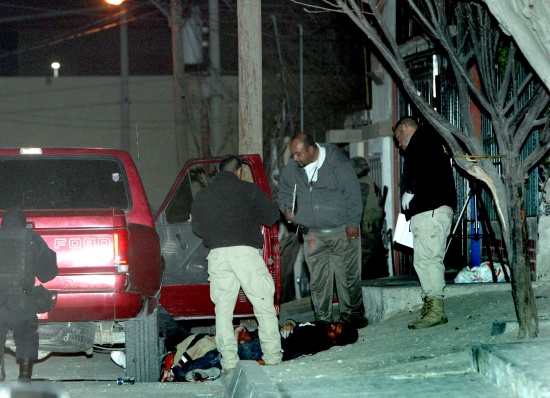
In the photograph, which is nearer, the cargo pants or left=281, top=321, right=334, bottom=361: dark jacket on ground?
the cargo pants

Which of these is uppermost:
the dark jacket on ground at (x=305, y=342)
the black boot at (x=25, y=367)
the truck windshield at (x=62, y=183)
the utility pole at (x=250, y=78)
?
the utility pole at (x=250, y=78)

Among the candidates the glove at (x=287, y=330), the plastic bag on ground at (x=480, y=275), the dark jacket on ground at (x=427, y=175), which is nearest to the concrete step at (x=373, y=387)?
the glove at (x=287, y=330)

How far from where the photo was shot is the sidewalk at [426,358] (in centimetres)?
543

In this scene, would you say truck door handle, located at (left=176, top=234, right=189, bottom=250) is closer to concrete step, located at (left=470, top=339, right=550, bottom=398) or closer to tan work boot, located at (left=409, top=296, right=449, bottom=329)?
tan work boot, located at (left=409, top=296, right=449, bottom=329)

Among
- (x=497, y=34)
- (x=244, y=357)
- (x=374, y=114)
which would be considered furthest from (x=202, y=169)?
(x=497, y=34)

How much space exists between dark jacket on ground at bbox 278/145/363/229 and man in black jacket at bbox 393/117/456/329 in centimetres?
88

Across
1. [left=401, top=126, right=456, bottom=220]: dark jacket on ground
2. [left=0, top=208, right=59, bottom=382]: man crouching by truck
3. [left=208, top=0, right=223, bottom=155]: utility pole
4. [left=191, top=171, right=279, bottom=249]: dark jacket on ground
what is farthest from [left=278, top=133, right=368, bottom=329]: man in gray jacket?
[left=208, top=0, right=223, bottom=155]: utility pole

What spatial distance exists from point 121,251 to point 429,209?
2679 mm

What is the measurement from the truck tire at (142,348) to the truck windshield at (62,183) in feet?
3.32

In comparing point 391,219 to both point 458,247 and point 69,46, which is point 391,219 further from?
point 69,46

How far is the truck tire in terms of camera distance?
7.51 m

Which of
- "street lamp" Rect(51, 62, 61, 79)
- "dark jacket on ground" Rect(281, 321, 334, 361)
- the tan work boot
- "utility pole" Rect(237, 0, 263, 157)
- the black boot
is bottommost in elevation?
"dark jacket on ground" Rect(281, 321, 334, 361)

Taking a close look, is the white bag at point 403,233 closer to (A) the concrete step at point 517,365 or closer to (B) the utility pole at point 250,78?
(A) the concrete step at point 517,365

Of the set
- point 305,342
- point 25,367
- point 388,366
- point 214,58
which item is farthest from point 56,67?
point 388,366
